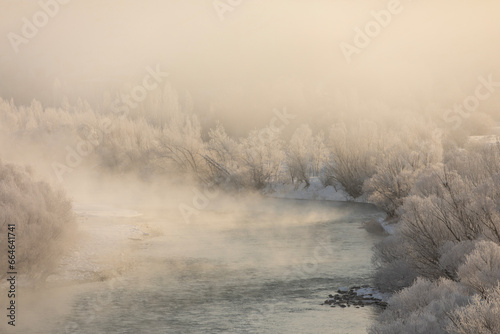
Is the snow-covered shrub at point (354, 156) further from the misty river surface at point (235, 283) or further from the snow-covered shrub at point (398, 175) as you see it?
the misty river surface at point (235, 283)

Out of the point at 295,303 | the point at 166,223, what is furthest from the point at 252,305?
the point at 166,223

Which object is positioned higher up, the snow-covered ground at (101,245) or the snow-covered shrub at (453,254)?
the snow-covered shrub at (453,254)

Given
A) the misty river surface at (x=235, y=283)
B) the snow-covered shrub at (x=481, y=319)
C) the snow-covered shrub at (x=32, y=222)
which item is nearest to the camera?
the snow-covered shrub at (x=481, y=319)

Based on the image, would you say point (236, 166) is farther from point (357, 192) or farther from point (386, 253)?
point (386, 253)

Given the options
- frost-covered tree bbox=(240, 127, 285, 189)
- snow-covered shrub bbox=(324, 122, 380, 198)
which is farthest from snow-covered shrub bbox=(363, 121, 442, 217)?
frost-covered tree bbox=(240, 127, 285, 189)

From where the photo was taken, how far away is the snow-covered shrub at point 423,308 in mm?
10852

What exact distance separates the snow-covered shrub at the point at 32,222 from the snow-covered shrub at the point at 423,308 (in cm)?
1428

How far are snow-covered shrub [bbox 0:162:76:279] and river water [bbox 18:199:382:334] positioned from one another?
2161mm

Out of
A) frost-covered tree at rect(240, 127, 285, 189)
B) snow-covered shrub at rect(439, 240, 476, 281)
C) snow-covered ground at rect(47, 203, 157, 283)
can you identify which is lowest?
frost-covered tree at rect(240, 127, 285, 189)

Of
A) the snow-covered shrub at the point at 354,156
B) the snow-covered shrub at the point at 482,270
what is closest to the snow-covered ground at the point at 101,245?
the snow-covered shrub at the point at 482,270

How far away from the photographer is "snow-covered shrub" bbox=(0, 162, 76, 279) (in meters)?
21.1

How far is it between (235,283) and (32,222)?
866 cm

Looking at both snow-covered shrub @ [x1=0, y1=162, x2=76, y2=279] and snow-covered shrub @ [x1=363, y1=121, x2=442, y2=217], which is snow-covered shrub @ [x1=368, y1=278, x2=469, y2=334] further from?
snow-covered shrub @ [x1=363, y1=121, x2=442, y2=217]

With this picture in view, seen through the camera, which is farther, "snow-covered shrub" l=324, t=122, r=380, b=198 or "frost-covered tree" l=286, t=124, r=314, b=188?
"frost-covered tree" l=286, t=124, r=314, b=188
